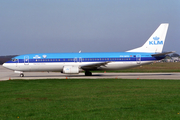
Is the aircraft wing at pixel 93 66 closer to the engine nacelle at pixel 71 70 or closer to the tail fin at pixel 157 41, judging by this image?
the engine nacelle at pixel 71 70

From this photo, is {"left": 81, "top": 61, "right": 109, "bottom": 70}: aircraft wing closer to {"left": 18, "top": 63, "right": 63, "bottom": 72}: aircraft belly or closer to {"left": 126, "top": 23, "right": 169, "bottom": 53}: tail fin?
{"left": 18, "top": 63, "right": 63, "bottom": 72}: aircraft belly

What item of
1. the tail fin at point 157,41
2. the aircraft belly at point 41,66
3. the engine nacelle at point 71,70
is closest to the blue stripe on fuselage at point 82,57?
the aircraft belly at point 41,66

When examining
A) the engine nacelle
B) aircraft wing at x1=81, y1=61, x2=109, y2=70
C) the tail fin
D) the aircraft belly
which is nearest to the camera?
the engine nacelle

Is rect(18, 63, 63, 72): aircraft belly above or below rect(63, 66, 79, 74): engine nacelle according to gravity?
above

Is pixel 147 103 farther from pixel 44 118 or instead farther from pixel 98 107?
pixel 44 118

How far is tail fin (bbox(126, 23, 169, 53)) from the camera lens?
36656 millimetres

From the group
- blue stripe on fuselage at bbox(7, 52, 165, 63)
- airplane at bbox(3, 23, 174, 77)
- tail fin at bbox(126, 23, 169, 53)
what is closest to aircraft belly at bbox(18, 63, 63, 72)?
airplane at bbox(3, 23, 174, 77)

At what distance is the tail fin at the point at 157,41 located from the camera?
3666cm

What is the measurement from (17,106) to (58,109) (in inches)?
82.5

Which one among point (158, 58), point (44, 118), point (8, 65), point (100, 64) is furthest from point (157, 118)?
point (8, 65)

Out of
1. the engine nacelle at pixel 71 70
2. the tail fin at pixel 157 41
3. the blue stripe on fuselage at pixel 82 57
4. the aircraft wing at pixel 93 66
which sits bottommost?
the engine nacelle at pixel 71 70

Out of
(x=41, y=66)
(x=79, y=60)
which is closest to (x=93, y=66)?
(x=79, y=60)

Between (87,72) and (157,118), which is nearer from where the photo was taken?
(157,118)

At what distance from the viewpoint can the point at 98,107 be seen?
10.8 metres
